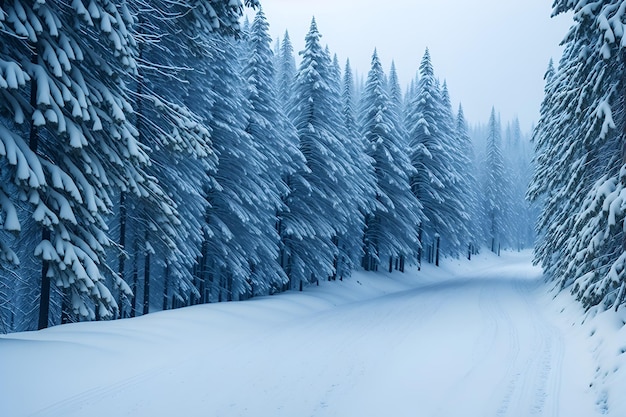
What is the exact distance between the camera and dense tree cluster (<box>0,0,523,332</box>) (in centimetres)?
725

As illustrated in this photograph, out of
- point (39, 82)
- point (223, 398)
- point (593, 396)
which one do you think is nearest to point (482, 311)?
point (593, 396)

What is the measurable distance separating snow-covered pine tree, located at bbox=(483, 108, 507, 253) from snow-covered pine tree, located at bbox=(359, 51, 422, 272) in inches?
1468

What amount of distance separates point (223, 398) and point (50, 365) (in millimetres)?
2906

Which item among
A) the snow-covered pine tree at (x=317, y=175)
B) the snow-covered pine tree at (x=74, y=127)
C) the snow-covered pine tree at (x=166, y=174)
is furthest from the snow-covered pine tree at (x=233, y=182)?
the snow-covered pine tree at (x=74, y=127)

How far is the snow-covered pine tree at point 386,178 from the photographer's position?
31.6 metres

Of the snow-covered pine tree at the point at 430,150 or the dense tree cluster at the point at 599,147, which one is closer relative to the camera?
the dense tree cluster at the point at 599,147

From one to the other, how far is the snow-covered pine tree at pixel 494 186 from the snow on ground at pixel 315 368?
178ft

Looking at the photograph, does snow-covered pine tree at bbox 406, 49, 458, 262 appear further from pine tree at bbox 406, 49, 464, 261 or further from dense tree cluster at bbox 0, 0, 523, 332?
dense tree cluster at bbox 0, 0, 523, 332

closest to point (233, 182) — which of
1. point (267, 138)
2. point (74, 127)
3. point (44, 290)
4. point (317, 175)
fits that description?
point (267, 138)

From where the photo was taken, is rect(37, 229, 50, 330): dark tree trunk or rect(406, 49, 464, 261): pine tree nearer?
rect(37, 229, 50, 330): dark tree trunk

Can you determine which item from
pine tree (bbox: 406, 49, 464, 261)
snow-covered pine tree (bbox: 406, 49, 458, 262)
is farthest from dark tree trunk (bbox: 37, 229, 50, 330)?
pine tree (bbox: 406, 49, 464, 261)

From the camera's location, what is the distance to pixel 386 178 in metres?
32.0

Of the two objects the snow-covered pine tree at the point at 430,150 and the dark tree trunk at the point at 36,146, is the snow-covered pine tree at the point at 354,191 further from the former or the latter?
the dark tree trunk at the point at 36,146

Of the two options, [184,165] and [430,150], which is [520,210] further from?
[184,165]
